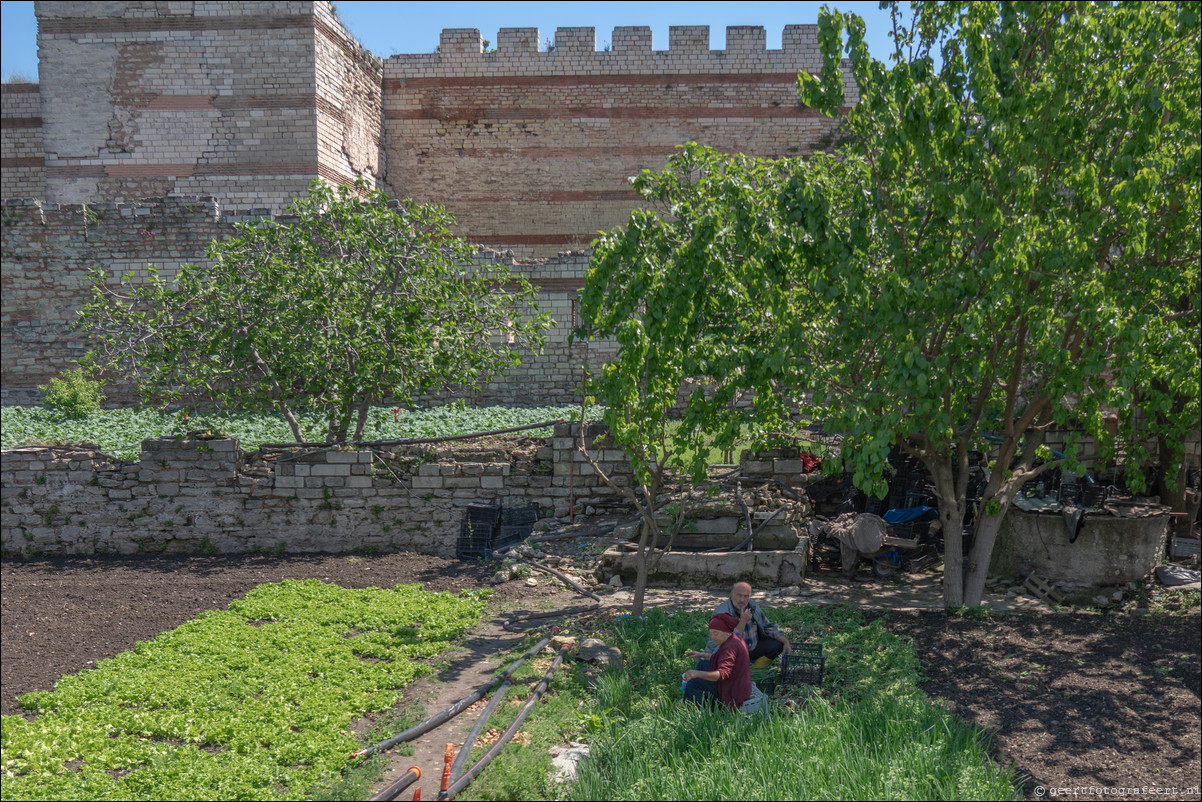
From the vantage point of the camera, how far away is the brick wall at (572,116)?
2214cm

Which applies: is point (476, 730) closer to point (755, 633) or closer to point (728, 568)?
point (755, 633)

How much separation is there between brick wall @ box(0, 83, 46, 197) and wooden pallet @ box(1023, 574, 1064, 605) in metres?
25.2

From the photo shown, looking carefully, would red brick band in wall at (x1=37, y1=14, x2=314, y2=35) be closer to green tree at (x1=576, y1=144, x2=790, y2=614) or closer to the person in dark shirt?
green tree at (x1=576, y1=144, x2=790, y2=614)

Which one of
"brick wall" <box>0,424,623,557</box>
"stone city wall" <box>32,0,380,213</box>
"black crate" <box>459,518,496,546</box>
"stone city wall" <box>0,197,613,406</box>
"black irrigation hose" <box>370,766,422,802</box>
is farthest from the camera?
"stone city wall" <box>32,0,380,213</box>

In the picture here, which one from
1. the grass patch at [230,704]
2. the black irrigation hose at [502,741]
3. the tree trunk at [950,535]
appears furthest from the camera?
the tree trunk at [950,535]

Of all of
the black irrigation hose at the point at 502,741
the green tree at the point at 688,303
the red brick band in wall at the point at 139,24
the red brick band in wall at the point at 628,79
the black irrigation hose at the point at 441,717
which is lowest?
the black irrigation hose at the point at 441,717

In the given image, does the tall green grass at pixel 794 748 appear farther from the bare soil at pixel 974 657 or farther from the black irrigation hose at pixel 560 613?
the black irrigation hose at pixel 560 613

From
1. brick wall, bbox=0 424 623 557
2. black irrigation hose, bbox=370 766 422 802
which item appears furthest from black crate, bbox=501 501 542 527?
black irrigation hose, bbox=370 766 422 802

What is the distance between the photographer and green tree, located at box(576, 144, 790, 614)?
6.36m

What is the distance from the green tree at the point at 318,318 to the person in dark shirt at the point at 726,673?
760cm

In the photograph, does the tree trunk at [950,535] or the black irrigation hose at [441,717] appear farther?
the tree trunk at [950,535]

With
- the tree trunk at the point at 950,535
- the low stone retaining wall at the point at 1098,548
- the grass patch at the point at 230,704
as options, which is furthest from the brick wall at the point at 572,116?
the grass patch at the point at 230,704

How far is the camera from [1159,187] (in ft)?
20.1

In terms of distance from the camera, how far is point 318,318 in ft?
38.1
